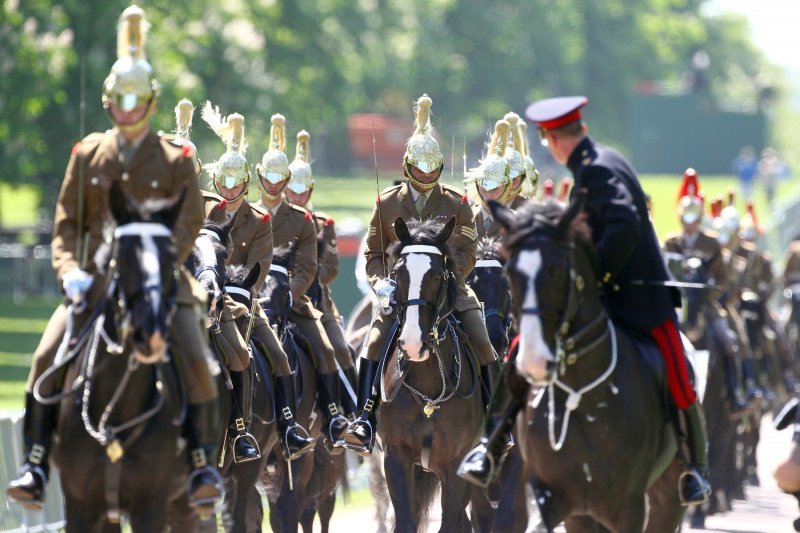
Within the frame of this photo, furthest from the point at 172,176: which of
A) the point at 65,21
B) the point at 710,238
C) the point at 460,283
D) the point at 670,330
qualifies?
the point at 65,21

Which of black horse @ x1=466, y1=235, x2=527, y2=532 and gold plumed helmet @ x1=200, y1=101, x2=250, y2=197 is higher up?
gold plumed helmet @ x1=200, y1=101, x2=250, y2=197

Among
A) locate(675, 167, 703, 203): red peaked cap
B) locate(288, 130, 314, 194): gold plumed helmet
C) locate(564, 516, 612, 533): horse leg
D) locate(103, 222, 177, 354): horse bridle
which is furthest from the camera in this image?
locate(675, 167, 703, 203): red peaked cap

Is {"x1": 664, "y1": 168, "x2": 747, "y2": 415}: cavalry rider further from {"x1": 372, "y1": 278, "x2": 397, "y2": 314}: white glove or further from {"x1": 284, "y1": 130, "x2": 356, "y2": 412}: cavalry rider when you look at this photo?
{"x1": 372, "y1": 278, "x2": 397, "y2": 314}: white glove

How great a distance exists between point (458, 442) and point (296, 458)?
7.16ft

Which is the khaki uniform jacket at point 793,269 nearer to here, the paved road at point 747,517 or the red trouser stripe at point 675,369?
the paved road at point 747,517

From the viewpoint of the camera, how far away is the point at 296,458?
1631 cm

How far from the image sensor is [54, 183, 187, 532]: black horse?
403 inches

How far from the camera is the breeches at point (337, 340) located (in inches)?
671

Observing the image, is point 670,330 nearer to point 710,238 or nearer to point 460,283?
point 460,283

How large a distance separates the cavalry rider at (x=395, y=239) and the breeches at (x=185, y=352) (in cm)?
380

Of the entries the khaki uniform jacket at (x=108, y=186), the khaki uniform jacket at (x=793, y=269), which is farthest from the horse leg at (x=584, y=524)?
the khaki uniform jacket at (x=793, y=269)

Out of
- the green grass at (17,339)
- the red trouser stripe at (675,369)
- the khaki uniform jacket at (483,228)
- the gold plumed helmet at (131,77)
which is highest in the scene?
the gold plumed helmet at (131,77)

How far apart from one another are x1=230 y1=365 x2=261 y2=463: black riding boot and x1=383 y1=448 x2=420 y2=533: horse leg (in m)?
1.01

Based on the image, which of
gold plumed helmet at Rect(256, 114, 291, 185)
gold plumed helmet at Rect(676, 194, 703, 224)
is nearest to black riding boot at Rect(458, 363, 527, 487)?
gold plumed helmet at Rect(256, 114, 291, 185)
